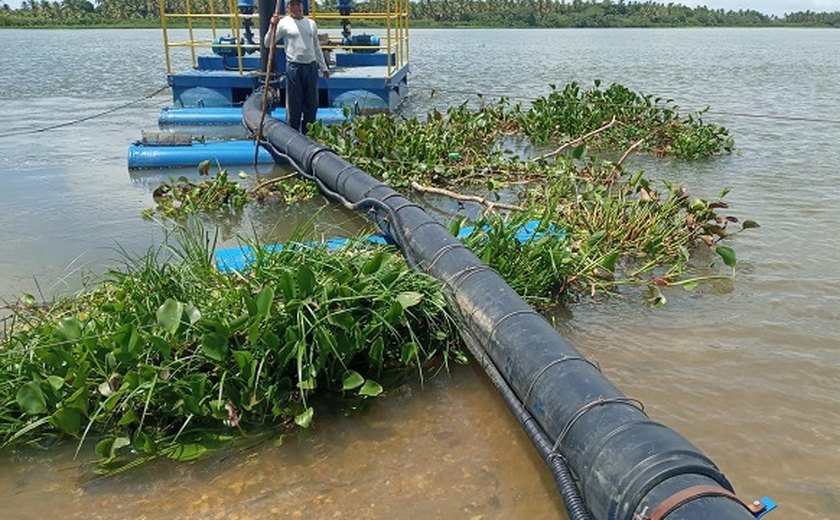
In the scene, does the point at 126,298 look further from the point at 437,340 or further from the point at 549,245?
the point at 549,245

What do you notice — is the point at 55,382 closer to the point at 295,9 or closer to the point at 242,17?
the point at 295,9

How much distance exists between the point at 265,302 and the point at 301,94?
20.1ft

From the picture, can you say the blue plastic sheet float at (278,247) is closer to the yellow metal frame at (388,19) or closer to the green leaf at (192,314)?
the green leaf at (192,314)

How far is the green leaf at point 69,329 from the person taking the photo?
3293 mm

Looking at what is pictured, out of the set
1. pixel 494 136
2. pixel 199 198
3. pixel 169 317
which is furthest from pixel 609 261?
pixel 494 136

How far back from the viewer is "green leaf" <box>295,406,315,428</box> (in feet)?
10.5

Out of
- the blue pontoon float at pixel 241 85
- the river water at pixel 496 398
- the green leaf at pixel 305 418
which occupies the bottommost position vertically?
the river water at pixel 496 398

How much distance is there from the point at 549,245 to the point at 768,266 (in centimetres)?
220

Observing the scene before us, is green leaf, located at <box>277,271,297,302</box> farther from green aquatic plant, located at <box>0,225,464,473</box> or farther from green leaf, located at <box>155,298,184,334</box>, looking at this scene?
green leaf, located at <box>155,298,184,334</box>

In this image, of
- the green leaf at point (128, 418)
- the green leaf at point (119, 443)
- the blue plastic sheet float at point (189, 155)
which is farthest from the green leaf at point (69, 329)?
the blue plastic sheet float at point (189, 155)

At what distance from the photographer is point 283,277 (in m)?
3.44

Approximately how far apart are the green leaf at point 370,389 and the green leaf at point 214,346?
2.28 ft

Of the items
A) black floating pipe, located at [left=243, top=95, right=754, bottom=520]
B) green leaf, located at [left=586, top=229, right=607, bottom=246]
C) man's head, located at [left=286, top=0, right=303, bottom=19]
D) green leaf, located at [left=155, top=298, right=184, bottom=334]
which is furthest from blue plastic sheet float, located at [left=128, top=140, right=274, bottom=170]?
green leaf, located at [left=155, top=298, right=184, bottom=334]

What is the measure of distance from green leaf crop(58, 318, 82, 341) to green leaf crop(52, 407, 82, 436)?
0.36 metres
